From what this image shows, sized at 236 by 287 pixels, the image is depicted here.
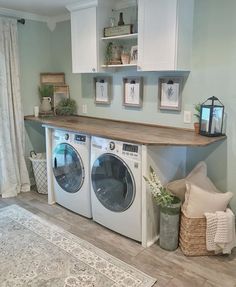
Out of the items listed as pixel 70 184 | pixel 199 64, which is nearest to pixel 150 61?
pixel 199 64

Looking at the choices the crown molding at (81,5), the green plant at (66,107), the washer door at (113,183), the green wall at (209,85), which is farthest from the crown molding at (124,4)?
the washer door at (113,183)

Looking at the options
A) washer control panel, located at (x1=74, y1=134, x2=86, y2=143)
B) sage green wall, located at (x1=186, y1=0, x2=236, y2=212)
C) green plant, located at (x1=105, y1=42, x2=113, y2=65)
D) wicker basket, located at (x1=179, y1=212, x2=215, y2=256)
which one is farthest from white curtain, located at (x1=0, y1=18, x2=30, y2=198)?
wicker basket, located at (x1=179, y1=212, x2=215, y2=256)

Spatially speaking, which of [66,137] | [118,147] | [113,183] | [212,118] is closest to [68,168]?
[66,137]

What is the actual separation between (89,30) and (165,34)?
93cm

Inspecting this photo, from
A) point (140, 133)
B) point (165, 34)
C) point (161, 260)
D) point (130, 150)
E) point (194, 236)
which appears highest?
point (165, 34)

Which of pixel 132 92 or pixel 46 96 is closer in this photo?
pixel 132 92

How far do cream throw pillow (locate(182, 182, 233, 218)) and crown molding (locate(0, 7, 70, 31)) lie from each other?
105 inches

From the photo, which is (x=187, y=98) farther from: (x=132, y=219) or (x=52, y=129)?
(x=52, y=129)

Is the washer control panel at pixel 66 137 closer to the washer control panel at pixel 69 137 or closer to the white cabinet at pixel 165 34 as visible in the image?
the washer control panel at pixel 69 137

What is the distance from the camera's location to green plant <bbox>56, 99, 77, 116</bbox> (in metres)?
3.64

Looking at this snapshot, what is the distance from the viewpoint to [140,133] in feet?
8.34

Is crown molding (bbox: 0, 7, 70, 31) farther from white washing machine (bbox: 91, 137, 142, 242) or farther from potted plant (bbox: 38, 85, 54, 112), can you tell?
white washing machine (bbox: 91, 137, 142, 242)

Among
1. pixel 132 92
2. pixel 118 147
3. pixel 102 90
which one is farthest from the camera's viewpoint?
pixel 102 90

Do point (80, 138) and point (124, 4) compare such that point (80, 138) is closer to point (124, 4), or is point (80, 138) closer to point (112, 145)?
point (112, 145)
